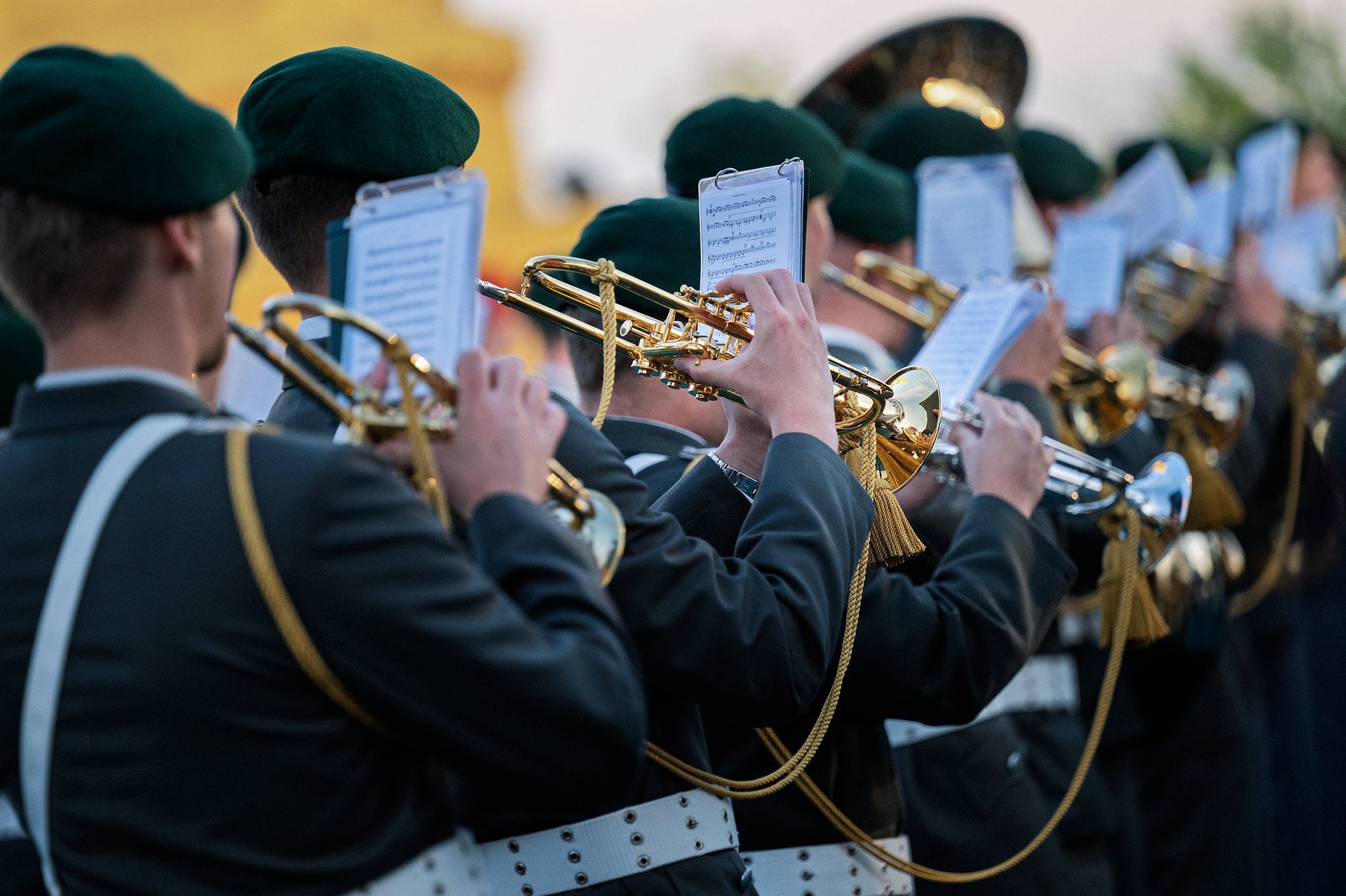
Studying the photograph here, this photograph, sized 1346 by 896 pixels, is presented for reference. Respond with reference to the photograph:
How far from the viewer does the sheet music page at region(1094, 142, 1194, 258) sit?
5.51 meters

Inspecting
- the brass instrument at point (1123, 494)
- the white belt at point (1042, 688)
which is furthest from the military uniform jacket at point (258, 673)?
the white belt at point (1042, 688)

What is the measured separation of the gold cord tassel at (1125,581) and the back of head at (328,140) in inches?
71.4

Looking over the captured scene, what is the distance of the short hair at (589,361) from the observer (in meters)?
2.85

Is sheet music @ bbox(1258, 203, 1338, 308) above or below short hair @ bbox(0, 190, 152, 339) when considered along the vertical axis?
below

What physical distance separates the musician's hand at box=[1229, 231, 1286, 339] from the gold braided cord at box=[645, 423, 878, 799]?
11.2 ft

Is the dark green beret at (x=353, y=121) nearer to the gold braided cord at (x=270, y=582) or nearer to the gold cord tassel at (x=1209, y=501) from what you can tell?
the gold braided cord at (x=270, y=582)

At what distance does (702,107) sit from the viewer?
3648 millimetres

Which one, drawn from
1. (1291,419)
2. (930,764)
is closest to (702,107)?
(930,764)

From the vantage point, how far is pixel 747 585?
2236 mm

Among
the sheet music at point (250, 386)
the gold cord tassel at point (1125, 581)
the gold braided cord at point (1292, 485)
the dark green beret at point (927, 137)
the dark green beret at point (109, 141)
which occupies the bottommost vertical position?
the gold braided cord at point (1292, 485)

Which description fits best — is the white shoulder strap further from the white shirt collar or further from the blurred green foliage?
the blurred green foliage

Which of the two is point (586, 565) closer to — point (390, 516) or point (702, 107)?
point (390, 516)

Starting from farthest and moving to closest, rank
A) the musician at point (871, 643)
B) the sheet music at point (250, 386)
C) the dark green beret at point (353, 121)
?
the sheet music at point (250, 386)
the musician at point (871, 643)
the dark green beret at point (353, 121)

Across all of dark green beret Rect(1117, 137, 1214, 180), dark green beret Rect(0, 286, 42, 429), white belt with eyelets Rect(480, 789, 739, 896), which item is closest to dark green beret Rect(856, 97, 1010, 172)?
dark green beret Rect(1117, 137, 1214, 180)
